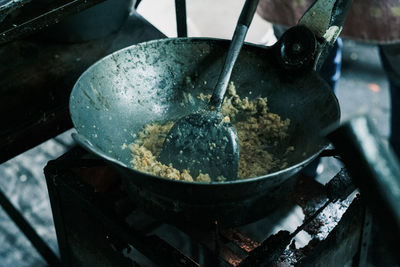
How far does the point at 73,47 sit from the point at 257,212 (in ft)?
3.72

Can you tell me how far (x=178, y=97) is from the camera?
1.47 meters

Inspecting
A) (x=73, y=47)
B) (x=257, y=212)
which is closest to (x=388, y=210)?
(x=257, y=212)

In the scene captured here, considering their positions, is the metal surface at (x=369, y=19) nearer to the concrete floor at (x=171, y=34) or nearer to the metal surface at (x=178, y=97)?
the metal surface at (x=178, y=97)

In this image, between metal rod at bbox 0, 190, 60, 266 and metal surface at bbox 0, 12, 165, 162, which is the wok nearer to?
metal surface at bbox 0, 12, 165, 162

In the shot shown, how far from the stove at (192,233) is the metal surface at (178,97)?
10cm

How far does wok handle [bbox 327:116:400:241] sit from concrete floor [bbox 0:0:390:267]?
1913mm

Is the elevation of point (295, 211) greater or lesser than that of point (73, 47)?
lesser

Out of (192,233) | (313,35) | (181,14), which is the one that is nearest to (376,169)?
(313,35)

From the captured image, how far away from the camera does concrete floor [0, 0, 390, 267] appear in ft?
7.73

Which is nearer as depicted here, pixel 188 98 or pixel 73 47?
pixel 188 98

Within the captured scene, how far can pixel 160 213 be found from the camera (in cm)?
121

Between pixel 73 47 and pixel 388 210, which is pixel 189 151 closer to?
pixel 388 210

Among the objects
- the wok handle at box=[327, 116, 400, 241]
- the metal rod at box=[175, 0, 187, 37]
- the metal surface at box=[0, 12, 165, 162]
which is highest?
the wok handle at box=[327, 116, 400, 241]

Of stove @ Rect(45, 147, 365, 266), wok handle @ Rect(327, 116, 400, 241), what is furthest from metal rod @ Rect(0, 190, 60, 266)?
wok handle @ Rect(327, 116, 400, 241)
